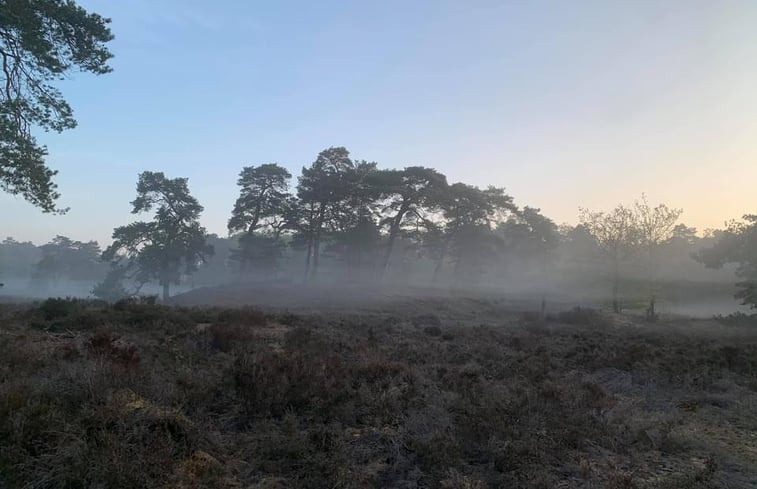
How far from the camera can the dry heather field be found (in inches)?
166

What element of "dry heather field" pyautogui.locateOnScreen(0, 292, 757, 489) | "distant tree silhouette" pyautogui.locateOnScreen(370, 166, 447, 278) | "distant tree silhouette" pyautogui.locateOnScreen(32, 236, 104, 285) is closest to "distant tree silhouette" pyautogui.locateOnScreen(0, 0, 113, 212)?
"dry heather field" pyautogui.locateOnScreen(0, 292, 757, 489)

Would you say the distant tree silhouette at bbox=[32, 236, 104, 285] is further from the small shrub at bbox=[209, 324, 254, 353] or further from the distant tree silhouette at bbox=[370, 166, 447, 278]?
the small shrub at bbox=[209, 324, 254, 353]

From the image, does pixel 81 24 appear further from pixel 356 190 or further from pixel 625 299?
pixel 625 299

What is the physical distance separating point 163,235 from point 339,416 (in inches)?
1742

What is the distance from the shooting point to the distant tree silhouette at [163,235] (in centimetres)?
4372

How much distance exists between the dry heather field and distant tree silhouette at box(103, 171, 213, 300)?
35000mm

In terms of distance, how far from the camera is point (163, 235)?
4494 cm

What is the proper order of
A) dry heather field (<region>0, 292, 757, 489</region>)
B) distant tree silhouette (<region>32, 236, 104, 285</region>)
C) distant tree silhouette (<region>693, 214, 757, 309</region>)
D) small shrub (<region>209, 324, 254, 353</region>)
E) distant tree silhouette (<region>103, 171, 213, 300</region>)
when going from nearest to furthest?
dry heather field (<region>0, 292, 757, 489</region>) < small shrub (<region>209, 324, 254, 353</region>) < distant tree silhouette (<region>693, 214, 757, 309</region>) < distant tree silhouette (<region>103, 171, 213, 300</region>) < distant tree silhouette (<region>32, 236, 104, 285</region>)

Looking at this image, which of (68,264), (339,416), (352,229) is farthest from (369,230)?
(68,264)

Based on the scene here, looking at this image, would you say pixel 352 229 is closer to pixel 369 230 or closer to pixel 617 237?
pixel 369 230

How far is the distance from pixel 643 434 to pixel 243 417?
5.43 m

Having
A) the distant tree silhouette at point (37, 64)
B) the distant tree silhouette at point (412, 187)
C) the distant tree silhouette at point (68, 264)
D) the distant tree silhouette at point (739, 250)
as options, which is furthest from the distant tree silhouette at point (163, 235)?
the distant tree silhouette at point (68, 264)

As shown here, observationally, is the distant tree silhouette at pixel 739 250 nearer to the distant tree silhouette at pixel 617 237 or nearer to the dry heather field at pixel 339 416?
the distant tree silhouette at pixel 617 237

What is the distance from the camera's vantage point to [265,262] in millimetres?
54938
